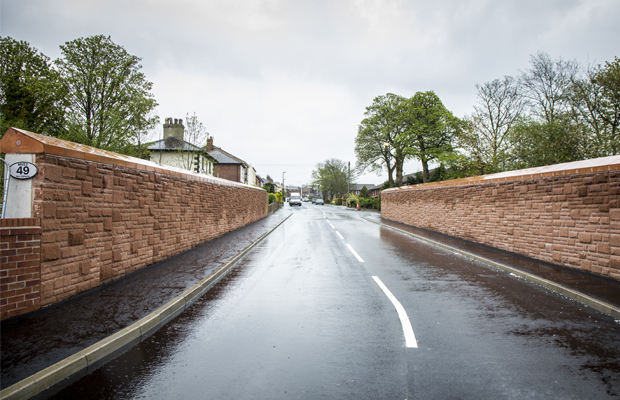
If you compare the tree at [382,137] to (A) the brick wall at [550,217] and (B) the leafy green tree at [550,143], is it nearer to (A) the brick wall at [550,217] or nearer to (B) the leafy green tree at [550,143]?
(B) the leafy green tree at [550,143]

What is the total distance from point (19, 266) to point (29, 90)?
24400 millimetres

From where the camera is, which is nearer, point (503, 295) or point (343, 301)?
point (343, 301)

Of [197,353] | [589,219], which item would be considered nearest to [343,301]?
[197,353]

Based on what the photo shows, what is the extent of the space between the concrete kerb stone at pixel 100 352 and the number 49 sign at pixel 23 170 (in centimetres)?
265

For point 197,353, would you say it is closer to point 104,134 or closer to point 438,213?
point 438,213

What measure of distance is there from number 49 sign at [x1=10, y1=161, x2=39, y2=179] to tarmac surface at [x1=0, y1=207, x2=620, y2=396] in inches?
76.0

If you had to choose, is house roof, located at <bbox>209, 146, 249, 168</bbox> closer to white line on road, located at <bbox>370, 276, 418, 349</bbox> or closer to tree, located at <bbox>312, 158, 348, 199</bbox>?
tree, located at <bbox>312, 158, 348, 199</bbox>

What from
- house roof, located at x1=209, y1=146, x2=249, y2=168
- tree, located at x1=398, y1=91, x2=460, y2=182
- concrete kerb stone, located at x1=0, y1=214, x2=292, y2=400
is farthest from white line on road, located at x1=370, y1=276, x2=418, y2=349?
house roof, located at x1=209, y1=146, x2=249, y2=168

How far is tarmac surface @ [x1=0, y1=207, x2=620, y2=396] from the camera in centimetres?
309

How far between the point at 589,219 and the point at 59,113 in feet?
93.4

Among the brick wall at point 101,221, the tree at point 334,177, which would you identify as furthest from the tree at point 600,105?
the tree at point 334,177

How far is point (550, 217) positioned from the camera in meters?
7.68

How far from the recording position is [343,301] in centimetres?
505

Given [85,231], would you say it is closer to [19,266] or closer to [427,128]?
[19,266]
